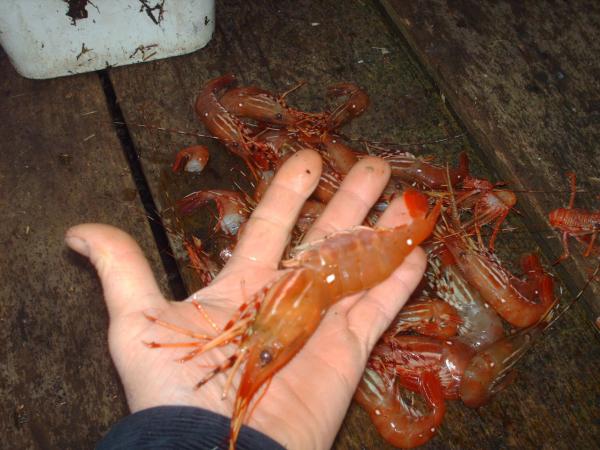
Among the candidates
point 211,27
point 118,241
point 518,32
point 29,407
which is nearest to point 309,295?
point 118,241

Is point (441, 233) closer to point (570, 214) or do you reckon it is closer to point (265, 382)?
point (570, 214)

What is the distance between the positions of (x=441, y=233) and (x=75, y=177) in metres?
2.37

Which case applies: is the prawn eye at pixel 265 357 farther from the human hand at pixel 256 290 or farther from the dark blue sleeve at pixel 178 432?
the dark blue sleeve at pixel 178 432

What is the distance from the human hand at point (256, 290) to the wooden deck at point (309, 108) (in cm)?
75

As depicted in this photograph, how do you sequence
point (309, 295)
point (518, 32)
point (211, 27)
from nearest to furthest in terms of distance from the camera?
1. point (309, 295)
2. point (211, 27)
3. point (518, 32)

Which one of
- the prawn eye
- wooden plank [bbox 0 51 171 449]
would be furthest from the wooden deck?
the prawn eye

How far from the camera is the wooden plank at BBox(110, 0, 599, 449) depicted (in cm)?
300

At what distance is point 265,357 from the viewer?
2.24 metres

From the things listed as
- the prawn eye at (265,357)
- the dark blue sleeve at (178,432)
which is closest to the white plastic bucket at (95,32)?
the prawn eye at (265,357)

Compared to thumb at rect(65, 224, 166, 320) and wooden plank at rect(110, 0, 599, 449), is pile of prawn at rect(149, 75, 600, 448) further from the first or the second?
thumb at rect(65, 224, 166, 320)

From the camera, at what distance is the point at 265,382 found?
87.6 inches

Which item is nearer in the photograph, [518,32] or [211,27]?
[211,27]

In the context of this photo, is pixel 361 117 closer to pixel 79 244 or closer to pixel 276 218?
pixel 276 218

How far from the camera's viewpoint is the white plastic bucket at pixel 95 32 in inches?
132
